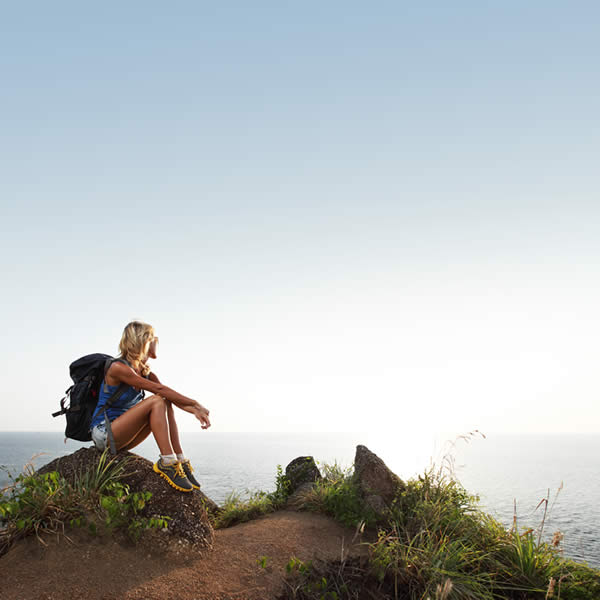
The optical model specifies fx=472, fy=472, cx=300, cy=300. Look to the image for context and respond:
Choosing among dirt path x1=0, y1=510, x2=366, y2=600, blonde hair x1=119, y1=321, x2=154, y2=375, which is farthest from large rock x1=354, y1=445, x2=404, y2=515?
blonde hair x1=119, y1=321, x2=154, y2=375

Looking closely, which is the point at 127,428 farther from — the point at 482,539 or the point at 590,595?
the point at 590,595

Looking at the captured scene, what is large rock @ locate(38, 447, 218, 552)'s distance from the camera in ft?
21.1

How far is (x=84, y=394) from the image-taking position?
7.12 m

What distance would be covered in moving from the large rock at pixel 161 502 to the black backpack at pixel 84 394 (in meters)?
0.34

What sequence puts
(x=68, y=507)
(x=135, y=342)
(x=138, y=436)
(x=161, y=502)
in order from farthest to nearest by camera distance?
(x=138, y=436) → (x=135, y=342) → (x=161, y=502) → (x=68, y=507)

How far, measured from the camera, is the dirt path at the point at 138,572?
539cm

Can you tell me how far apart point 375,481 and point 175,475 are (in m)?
4.21

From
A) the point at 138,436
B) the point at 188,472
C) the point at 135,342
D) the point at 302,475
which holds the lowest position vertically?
the point at 302,475

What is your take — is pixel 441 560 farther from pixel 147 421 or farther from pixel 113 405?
pixel 113 405

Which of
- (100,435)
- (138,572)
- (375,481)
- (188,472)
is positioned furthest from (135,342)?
(375,481)

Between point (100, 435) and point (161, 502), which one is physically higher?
point (100, 435)

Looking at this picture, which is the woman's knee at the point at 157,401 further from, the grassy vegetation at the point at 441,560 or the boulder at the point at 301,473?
the boulder at the point at 301,473

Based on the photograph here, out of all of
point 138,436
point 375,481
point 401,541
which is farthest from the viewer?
point 375,481

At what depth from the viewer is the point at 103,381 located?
7273 millimetres
